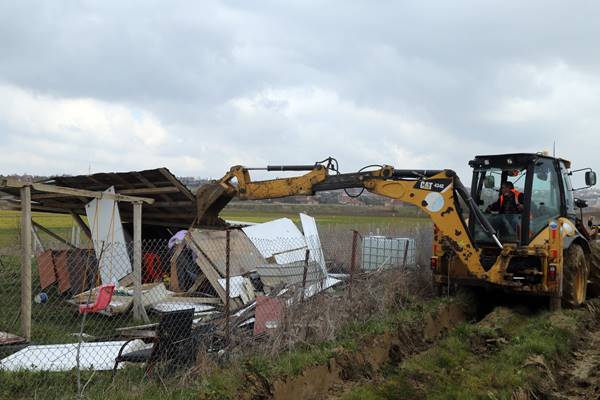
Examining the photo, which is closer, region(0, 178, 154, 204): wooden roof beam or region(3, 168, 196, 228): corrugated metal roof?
region(0, 178, 154, 204): wooden roof beam

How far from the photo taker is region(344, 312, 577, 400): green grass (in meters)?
5.88

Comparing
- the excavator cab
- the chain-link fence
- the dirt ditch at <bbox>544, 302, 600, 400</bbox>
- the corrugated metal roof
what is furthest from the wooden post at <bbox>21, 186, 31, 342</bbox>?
the excavator cab

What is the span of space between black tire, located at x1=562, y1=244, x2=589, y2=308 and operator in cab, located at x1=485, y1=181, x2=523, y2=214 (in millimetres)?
1171

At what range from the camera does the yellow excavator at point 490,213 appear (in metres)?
9.30

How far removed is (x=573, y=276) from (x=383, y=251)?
4.75 m

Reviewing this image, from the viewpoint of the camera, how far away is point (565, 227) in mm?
9859

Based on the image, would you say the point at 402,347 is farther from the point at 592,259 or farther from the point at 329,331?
the point at 592,259

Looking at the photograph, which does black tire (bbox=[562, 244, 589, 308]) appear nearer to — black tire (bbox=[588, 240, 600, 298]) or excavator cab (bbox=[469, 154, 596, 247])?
excavator cab (bbox=[469, 154, 596, 247])

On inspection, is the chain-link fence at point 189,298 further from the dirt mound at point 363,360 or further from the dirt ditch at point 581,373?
the dirt ditch at point 581,373

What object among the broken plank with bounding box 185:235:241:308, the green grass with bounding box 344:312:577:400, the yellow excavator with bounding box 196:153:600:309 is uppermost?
the yellow excavator with bounding box 196:153:600:309

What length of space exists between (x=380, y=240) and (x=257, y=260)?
3.25m

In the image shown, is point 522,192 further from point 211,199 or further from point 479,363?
point 211,199

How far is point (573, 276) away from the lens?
9.87 meters

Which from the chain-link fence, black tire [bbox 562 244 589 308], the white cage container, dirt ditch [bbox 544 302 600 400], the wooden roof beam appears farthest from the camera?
the white cage container
